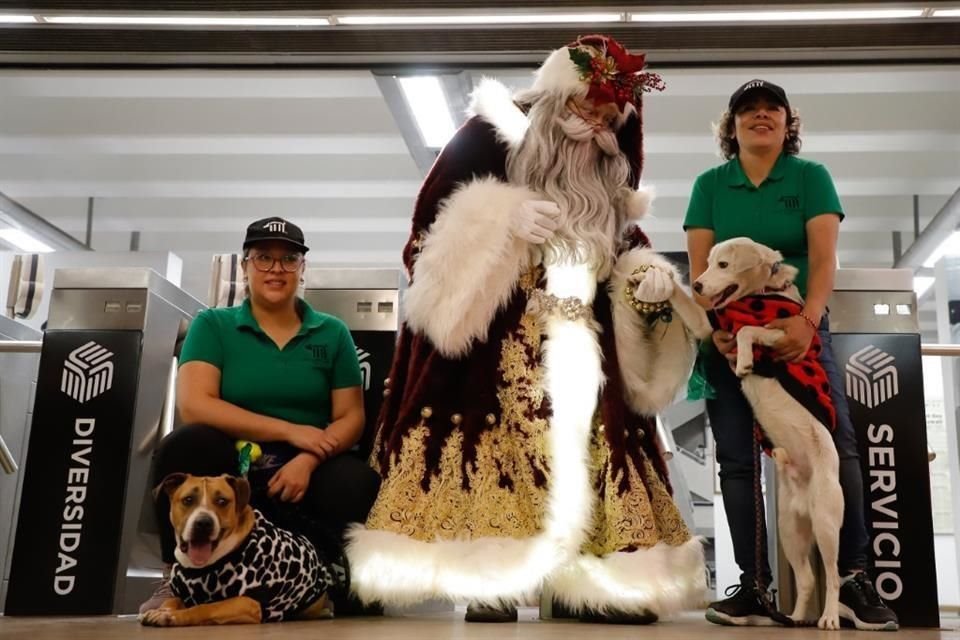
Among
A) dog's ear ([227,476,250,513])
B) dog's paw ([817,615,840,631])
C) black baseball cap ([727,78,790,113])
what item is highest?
black baseball cap ([727,78,790,113])

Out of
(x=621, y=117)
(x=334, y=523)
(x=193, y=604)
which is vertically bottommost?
(x=193, y=604)

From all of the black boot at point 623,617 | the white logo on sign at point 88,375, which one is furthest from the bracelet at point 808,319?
the white logo on sign at point 88,375

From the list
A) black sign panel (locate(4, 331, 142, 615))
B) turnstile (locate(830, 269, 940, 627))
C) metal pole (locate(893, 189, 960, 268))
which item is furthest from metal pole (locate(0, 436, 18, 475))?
metal pole (locate(893, 189, 960, 268))

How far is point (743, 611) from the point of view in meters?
2.81

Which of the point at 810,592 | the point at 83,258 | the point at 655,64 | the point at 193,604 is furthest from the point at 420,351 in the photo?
the point at 83,258

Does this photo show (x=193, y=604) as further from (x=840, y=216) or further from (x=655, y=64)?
(x=655, y=64)

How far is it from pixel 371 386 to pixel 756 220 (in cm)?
151

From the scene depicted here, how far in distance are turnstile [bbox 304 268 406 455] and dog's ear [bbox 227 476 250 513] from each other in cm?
111

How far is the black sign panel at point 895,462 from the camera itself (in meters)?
3.31

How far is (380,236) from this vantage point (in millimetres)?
10375

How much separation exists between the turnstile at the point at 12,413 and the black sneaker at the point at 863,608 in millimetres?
3238

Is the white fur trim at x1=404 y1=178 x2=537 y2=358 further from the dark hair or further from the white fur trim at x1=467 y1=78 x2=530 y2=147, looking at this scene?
the dark hair

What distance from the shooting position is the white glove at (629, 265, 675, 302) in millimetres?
2893

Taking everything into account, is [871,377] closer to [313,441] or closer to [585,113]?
[585,113]
